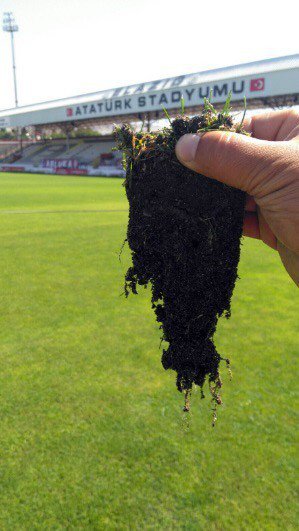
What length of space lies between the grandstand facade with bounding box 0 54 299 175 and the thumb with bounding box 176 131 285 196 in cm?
1720

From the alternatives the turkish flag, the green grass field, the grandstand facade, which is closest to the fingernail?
the green grass field

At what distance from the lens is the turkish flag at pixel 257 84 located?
87.2 feet

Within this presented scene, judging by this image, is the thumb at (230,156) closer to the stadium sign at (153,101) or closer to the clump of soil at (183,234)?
the clump of soil at (183,234)

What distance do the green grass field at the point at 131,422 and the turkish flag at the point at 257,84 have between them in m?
25.6

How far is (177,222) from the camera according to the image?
164 centimetres

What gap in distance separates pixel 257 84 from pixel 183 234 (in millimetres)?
29294

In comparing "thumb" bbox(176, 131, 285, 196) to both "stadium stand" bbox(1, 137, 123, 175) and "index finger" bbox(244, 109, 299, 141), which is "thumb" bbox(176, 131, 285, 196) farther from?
"stadium stand" bbox(1, 137, 123, 175)

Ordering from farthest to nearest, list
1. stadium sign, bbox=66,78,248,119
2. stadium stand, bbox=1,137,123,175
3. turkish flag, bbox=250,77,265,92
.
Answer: stadium stand, bbox=1,137,123,175, stadium sign, bbox=66,78,248,119, turkish flag, bbox=250,77,265,92

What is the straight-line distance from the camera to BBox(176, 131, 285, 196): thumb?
1513 millimetres

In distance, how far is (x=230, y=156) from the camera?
1.55m

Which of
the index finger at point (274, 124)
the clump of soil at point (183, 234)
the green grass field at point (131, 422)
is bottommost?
the green grass field at point (131, 422)

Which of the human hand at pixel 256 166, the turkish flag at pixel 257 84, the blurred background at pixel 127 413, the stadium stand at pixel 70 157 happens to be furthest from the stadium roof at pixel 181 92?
the human hand at pixel 256 166

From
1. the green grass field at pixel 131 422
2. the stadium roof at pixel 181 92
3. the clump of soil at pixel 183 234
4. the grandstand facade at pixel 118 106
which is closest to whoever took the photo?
the clump of soil at pixel 183 234

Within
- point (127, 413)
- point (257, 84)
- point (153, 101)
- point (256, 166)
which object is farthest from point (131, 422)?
point (153, 101)
